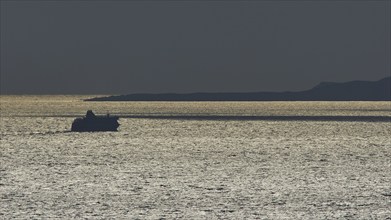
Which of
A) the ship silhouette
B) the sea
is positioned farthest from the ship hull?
the sea

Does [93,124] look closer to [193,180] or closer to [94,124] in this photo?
[94,124]

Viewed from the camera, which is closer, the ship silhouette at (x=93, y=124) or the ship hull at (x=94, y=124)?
the ship silhouette at (x=93, y=124)

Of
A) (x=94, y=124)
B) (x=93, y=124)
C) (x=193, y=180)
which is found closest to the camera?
(x=193, y=180)

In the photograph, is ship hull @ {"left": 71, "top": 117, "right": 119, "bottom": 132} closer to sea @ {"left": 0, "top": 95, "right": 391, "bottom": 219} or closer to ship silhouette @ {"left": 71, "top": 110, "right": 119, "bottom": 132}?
ship silhouette @ {"left": 71, "top": 110, "right": 119, "bottom": 132}

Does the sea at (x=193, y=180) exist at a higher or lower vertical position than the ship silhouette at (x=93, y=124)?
lower

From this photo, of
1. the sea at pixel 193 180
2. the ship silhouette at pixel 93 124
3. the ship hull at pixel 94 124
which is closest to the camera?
the sea at pixel 193 180

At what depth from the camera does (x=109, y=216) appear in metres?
57.7

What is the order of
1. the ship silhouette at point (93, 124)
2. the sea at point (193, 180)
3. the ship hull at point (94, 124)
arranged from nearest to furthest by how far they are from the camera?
the sea at point (193, 180), the ship silhouette at point (93, 124), the ship hull at point (94, 124)

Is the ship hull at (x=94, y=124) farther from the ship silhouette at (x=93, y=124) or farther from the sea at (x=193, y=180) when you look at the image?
the sea at (x=193, y=180)

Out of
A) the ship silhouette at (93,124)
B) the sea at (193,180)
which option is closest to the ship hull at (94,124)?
the ship silhouette at (93,124)

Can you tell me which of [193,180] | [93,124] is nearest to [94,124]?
[93,124]

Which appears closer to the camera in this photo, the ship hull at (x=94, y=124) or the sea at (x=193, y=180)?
the sea at (x=193, y=180)

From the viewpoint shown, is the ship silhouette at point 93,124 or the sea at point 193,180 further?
the ship silhouette at point 93,124

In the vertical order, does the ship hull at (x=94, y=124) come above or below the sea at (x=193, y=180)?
above
